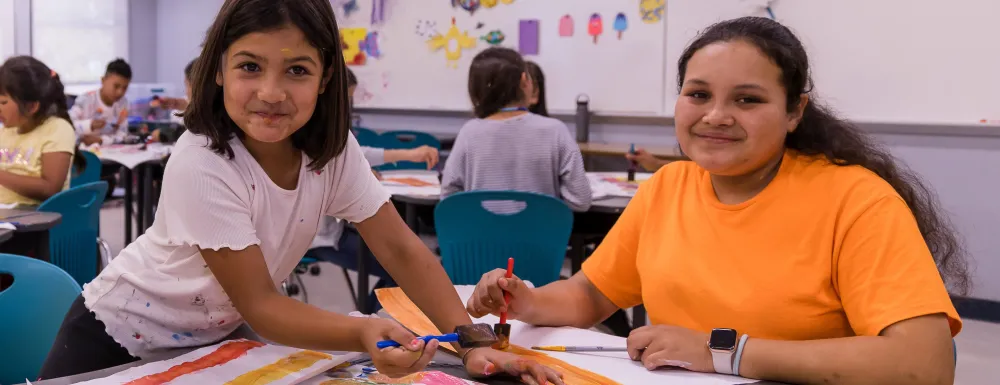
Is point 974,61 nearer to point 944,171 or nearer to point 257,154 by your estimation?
point 944,171

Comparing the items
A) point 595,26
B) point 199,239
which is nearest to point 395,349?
point 199,239

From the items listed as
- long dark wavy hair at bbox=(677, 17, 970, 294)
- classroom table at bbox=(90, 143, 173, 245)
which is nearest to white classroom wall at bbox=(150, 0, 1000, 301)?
classroom table at bbox=(90, 143, 173, 245)

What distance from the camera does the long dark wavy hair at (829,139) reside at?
4.60 feet

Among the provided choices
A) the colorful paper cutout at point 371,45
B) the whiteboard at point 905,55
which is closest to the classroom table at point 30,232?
the whiteboard at point 905,55

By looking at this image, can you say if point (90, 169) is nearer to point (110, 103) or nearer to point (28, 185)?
point (28, 185)

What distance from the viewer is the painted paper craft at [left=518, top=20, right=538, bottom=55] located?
603 cm

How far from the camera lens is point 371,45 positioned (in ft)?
22.9

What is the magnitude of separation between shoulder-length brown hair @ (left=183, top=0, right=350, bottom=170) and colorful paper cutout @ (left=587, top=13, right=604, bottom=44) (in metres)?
4.46

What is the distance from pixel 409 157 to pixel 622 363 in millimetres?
2387

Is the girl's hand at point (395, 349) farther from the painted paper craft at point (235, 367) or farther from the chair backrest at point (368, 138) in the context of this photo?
the chair backrest at point (368, 138)

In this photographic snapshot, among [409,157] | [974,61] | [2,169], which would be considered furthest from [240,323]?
[974,61]

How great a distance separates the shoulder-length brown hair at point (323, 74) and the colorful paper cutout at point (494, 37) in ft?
16.0

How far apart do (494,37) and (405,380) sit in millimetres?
5246

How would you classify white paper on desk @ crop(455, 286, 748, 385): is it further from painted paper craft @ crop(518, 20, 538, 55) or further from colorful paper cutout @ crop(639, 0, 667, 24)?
painted paper craft @ crop(518, 20, 538, 55)
